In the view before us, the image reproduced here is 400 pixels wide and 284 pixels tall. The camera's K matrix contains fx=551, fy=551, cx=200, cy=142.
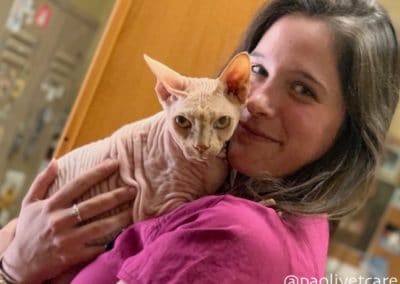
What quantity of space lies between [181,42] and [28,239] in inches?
25.7

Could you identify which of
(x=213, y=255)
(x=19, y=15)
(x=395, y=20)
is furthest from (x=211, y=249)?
(x=19, y=15)

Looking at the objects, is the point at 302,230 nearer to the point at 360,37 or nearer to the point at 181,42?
the point at 360,37

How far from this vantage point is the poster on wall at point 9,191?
2.76 meters

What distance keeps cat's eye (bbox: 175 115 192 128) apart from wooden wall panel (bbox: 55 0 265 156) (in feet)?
1.82

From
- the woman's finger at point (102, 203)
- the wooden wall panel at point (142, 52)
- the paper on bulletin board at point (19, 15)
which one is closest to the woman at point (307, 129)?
the woman's finger at point (102, 203)

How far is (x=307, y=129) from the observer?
2.89 feet

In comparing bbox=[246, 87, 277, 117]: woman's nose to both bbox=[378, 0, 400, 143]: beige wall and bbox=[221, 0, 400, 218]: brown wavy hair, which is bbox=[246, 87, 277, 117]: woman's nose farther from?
bbox=[378, 0, 400, 143]: beige wall

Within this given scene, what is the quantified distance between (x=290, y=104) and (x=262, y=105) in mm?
48

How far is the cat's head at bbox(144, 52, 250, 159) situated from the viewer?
0.81m

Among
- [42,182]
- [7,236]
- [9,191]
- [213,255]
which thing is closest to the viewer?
[213,255]

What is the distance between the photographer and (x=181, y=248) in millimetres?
687

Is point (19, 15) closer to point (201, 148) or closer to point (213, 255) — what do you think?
point (201, 148)

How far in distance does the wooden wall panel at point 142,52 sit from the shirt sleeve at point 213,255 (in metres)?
0.69

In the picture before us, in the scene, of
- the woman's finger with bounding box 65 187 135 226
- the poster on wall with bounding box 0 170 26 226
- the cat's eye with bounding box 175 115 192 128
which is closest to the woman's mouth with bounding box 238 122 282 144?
the cat's eye with bounding box 175 115 192 128
